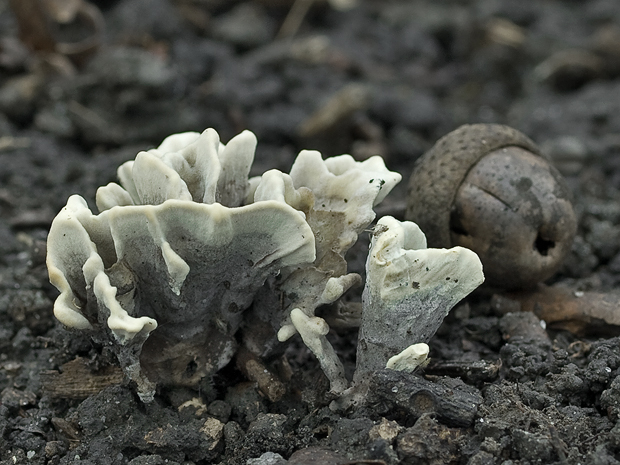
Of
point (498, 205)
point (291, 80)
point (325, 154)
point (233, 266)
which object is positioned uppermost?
point (233, 266)

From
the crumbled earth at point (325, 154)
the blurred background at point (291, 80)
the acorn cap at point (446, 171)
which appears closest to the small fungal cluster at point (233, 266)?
the crumbled earth at point (325, 154)

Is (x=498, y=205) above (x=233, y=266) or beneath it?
beneath

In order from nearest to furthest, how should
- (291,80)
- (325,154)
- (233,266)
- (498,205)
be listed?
(233,266) → (498,205) → (325,154) → (291,80)

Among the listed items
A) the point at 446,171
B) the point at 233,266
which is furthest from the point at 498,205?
the point at 233,266

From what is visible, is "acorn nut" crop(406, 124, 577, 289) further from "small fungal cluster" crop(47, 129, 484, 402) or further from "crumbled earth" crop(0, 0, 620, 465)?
"small fungal cluster" crop(47, 129, 484, 402)

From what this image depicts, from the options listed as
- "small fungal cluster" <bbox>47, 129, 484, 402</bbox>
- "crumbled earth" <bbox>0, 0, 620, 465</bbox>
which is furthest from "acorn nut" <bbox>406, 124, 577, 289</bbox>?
"small fungal cluster" <bbox>47, 129, 484, 402</bbox>

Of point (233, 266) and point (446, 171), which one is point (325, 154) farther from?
point (233, 266)

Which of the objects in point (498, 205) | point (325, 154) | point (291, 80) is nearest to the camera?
point (498, 205)
